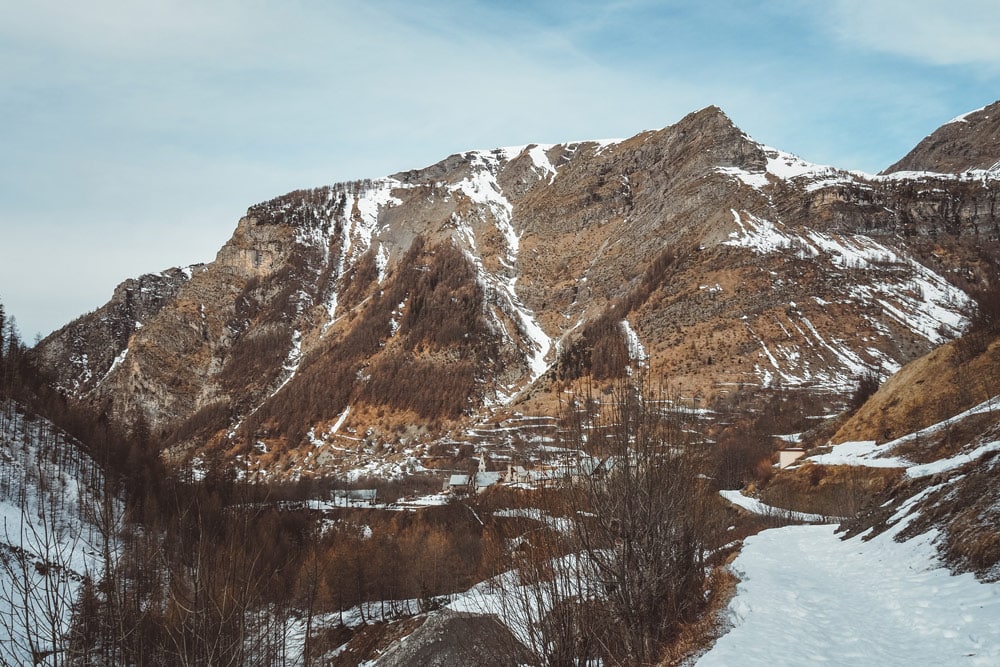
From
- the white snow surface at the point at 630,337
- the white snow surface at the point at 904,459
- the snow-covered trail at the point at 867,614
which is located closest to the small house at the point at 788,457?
the white snow surface at the point at 904,459

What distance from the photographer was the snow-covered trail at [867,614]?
32.6 ft

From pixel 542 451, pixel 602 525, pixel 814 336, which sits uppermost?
pixel 814 336

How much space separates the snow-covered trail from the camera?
9.94 meters

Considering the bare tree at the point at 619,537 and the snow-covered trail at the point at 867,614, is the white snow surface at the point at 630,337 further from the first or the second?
the bare tree at the point at 619,537

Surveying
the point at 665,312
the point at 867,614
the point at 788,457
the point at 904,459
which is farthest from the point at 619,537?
the point at 665,312

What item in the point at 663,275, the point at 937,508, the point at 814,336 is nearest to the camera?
the point at 937,508

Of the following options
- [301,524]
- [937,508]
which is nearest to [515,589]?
[937,508]

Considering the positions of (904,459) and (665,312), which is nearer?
(904,459)

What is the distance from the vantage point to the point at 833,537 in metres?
24.8

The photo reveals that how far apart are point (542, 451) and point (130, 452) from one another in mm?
97960

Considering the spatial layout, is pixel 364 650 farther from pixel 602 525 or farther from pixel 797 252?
pixel 797 252

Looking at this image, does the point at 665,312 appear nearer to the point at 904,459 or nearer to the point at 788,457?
the point at 788,457

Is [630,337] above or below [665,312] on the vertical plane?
below

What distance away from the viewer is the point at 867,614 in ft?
42.8
